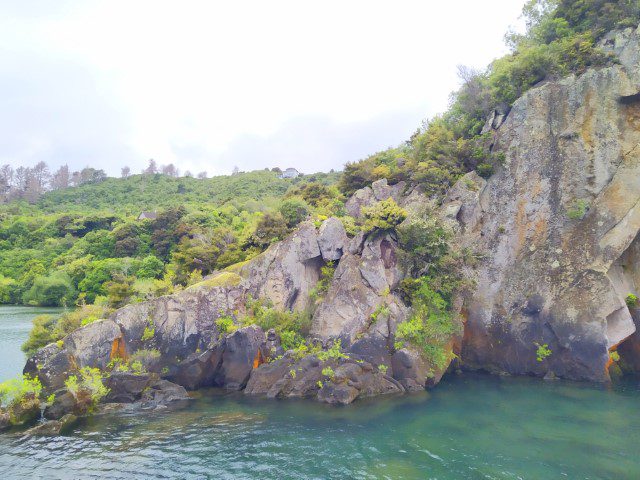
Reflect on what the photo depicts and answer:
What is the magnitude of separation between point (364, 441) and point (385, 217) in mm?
15552

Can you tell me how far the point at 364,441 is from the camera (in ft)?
56.6

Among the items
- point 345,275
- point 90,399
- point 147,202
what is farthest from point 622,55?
point 147,202

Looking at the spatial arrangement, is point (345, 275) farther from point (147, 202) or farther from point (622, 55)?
point (147, 202)

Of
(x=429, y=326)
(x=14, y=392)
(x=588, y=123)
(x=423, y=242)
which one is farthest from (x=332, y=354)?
(x=588, y=123)

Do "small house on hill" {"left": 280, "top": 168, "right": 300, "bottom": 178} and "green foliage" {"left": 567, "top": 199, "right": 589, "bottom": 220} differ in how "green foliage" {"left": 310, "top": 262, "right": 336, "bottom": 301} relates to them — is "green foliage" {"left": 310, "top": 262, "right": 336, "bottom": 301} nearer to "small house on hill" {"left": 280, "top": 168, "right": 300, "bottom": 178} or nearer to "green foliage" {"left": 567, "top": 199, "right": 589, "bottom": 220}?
"green foliage" {"left": 567, "top": 199, "right": 589, "bottom": 220}

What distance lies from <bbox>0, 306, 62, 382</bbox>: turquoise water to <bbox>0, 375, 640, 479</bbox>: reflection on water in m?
12.3

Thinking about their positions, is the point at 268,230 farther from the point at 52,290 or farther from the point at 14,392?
the point at 52,290

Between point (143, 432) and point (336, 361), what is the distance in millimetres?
10740

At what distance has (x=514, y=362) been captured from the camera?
2727 centimetres

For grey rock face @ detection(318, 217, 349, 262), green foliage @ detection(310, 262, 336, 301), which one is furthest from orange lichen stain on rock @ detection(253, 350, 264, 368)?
grey rock face @ detection(318, 217, 349, 262)

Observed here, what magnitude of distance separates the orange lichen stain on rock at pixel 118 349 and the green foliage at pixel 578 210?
29.6 meters

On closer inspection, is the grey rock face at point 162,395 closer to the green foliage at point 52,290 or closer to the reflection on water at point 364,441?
the reflection on water at point 364,441

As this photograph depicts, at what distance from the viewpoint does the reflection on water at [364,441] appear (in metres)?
15.0

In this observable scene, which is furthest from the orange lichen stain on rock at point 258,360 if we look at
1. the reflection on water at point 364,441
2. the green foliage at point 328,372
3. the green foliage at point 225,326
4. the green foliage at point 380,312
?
the green foliage at point 380,312
